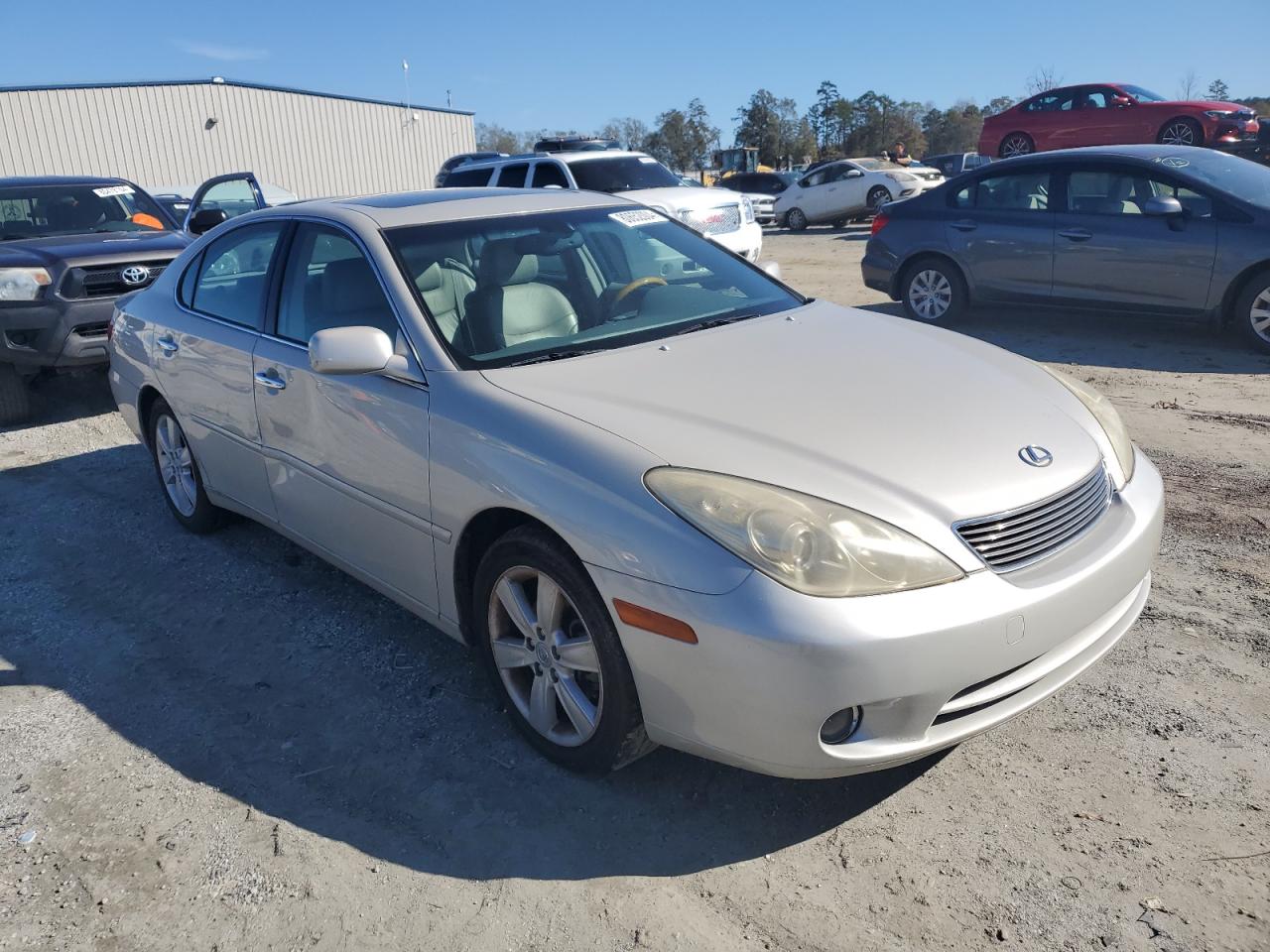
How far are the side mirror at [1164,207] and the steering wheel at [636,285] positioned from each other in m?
5.57

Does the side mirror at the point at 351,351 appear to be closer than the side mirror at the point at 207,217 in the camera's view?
Yes

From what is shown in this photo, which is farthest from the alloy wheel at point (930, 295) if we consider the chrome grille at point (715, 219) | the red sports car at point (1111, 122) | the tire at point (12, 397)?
the red sports car at point (1111, 122)

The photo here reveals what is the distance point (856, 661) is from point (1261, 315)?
6866 millimetres

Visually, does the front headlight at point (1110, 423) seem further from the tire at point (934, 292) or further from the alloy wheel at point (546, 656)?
the tire at point (934, 292)

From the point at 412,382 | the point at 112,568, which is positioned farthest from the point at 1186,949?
the point at 112,568

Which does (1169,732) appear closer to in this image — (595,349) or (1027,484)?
(1027,484)

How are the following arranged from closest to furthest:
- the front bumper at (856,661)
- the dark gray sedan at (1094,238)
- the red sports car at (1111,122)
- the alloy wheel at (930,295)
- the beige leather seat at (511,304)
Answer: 1. the front bumper at (856,661)
2. the beige leather seat at (511,304)
3. the dark gray sedan at (1094,238)
4. the alloy wheel at (930,295)
5. the red sports car at (1111,122)

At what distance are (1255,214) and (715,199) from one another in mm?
6097

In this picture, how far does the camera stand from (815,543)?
2412 millimetres

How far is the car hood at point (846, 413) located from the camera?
2.58 m

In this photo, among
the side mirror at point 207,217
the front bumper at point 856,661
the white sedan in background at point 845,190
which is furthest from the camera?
the white sedan in background at point 845,190

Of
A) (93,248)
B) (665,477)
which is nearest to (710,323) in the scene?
(665,477)

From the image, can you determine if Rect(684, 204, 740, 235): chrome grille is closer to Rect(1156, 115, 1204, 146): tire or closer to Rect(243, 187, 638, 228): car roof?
Rect(243, 187, 638, 228): car roof

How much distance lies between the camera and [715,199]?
12.2 metres
